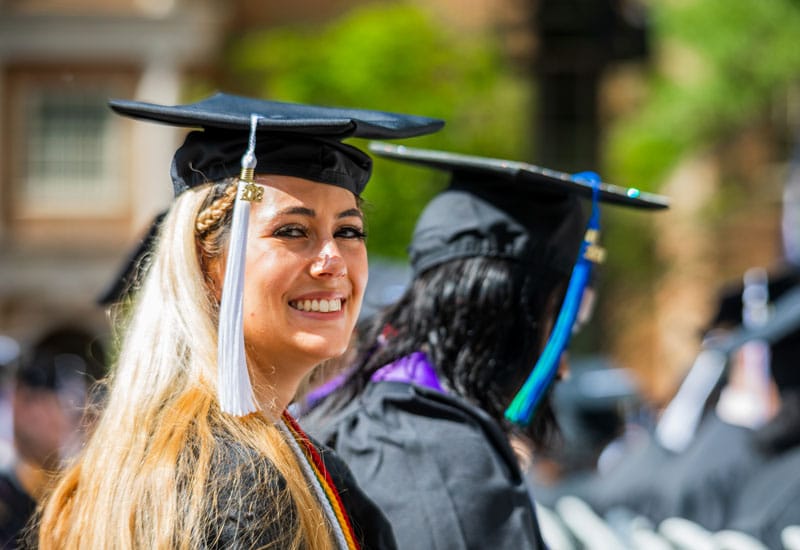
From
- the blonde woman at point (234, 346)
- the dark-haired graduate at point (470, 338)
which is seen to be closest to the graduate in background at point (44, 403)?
the dark-haired graduate at point (470, 338)

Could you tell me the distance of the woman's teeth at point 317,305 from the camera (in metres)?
2.03

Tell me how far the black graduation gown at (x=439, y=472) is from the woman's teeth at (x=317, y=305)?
1.76ft

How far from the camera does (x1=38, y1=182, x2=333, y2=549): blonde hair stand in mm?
1792

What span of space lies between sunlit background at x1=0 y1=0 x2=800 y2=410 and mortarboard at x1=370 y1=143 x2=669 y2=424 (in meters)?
10.6

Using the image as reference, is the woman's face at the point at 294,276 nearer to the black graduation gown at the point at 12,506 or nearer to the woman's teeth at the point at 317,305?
the woman's teeth at the point at 317,305

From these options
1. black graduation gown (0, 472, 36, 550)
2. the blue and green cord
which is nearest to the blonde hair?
the blue and green cord

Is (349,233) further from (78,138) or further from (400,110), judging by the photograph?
(78,138)

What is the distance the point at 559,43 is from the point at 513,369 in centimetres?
518

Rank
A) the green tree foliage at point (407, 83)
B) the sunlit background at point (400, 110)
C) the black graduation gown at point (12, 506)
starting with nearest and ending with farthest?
the black graduation gown at point (12, 506) → the green tree foliage at point (407, 83) → the sunlit background at point (400, 110)

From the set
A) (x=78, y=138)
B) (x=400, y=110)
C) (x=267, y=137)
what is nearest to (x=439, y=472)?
(x=267, y=137)

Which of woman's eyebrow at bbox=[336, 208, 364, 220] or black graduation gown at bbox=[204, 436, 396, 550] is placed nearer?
black graduation gown at bbox=[204, 436, 396, 550]

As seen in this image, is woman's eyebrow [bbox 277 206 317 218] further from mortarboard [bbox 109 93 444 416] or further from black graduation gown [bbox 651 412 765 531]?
black graduation gown [bbox 651 412 765 531]

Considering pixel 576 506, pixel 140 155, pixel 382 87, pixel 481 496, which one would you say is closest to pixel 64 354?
pixel 576 506

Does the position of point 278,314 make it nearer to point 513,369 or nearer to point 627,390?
point 513,369
